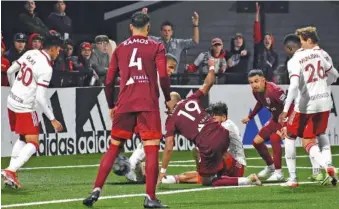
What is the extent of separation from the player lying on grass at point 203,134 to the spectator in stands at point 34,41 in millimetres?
7019

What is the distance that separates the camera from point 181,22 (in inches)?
1156

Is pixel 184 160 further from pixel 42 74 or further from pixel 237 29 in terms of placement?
pixel 237 29

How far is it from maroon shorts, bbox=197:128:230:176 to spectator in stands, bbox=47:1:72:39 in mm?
9642

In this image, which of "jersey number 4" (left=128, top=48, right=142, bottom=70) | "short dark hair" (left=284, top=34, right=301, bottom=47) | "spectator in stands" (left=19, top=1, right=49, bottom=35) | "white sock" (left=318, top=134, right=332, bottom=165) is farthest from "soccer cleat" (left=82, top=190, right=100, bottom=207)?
"spectator in stands" (left=19, top=1, right=49, bottom=35)

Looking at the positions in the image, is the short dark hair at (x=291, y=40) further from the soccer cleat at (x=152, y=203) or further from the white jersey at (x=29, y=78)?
the soccer cleat at (x=152, y=203)

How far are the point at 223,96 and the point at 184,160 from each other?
9.62 ft

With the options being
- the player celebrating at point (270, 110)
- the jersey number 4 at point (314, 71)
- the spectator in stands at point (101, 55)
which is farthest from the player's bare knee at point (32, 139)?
the spectator in stands at point (101, 55)

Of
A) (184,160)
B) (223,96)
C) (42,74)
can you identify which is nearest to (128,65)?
(42,74)

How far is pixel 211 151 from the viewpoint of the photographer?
15328 mm

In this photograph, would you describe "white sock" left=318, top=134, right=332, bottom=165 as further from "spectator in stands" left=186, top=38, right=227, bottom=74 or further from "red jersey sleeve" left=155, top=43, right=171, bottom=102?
"spectator in stands" left=186, top=38, right=227, bottom=74

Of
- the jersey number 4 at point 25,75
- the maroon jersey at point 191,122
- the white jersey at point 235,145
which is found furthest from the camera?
the white jersey at point 235,145

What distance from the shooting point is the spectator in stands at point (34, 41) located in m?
22.1

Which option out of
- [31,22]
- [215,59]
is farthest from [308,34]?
[31,22]

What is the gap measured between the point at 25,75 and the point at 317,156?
13.0 feet
